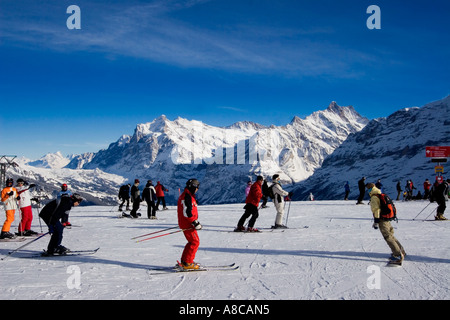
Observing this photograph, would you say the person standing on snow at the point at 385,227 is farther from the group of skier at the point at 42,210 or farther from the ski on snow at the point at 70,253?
the group of skier at the point at 42,210

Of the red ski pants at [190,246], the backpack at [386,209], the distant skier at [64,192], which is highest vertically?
the distant skier at [64,192]

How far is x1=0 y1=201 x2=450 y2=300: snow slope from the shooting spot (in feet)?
22.3

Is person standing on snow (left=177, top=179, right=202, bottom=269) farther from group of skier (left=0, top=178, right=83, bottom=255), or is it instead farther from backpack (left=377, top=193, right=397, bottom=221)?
backpack (left=377, top=193, right=397, bottom=221)

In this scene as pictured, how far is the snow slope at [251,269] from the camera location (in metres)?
6.79

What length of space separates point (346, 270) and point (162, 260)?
185 inches

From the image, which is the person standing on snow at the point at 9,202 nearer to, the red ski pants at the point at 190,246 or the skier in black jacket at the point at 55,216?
the skier in black jacket at the point at 55,216

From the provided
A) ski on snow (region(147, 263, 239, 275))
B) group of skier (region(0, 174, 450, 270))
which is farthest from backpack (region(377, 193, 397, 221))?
ski on snow (region(147, 263, 239, 275))

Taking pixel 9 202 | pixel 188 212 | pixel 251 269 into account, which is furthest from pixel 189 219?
pixel 9 202

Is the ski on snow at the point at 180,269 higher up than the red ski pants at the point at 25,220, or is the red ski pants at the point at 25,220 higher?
the red ski pants at the point at 25,220

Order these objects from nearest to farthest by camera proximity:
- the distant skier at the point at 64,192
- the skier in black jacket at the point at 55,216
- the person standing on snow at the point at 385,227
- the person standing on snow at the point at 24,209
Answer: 1. the person standing on snow at the point at 385,227
2. the skier in black jacket at the point at 55,216
3. the distant skier at the point at 64,192
4. the person standing on snow at the point at 24,209

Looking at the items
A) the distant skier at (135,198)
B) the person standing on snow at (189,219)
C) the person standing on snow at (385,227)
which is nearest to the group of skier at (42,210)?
the person standing on snow at (189,219)

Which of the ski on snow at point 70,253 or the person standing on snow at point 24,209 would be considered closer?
the ski on snow at point 70,253

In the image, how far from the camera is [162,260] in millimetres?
9625

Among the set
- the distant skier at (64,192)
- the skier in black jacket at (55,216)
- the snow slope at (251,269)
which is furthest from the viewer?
the distant skier at (64,192)
